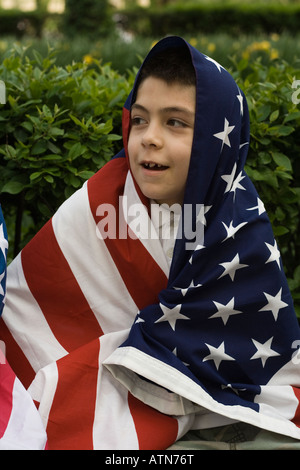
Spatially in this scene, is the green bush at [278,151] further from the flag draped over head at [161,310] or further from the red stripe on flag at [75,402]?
the red stripe on flag at [75,402]

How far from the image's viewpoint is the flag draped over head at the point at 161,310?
84.4 inches

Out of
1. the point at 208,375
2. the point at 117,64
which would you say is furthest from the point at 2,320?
the point at 117,64

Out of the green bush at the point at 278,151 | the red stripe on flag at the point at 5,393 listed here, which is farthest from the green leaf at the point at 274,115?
the red stripe on flag at the point at 5,393

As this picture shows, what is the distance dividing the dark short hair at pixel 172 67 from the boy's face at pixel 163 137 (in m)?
0.02

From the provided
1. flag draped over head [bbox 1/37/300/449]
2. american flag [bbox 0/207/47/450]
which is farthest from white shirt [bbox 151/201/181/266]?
american flag [bbox 0/207/47/450]

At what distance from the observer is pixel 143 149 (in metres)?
2.22

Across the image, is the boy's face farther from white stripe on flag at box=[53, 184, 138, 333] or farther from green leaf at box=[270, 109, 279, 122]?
green leaf at box=[270, 109, 279, 122]

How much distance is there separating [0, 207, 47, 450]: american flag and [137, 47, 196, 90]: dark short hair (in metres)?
0.75

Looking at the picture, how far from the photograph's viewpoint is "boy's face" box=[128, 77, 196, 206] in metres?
2.18

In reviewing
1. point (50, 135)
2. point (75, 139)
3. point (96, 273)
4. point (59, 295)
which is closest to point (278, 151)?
point (75, 139)

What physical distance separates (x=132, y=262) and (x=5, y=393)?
629 mm

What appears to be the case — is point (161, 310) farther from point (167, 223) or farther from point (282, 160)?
point (282, 160)

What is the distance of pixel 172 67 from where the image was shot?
2.21 m
